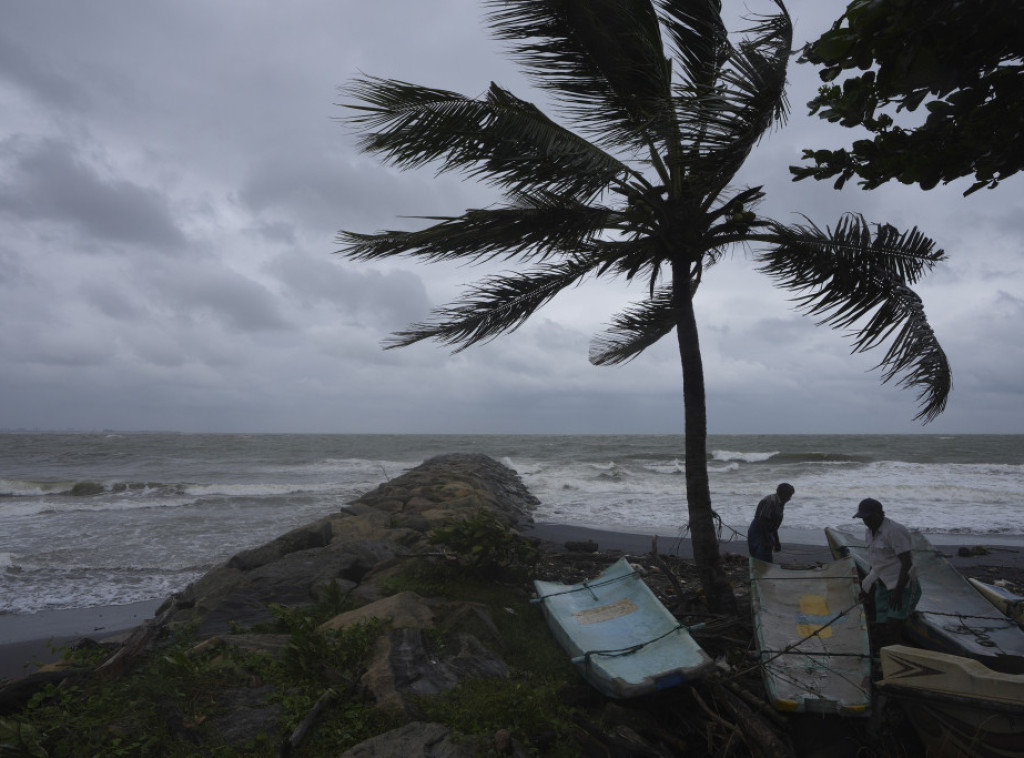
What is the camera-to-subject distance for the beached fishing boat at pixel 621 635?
4031mm

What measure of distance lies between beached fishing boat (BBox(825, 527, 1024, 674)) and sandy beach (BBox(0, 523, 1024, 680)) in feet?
9.68

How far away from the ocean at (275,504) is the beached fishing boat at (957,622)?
15.5 ft

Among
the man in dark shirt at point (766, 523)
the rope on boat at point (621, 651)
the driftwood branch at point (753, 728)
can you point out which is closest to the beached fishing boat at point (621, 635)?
the rope on boat at point (621, 651)

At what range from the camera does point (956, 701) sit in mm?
3449

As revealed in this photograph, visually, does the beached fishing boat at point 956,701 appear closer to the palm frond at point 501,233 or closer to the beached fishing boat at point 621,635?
the beached fishing boat at point 621,635

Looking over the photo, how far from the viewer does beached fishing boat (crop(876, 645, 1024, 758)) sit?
330 cm

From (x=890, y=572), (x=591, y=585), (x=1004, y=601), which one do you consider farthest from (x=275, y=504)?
(x=1004, y=601)

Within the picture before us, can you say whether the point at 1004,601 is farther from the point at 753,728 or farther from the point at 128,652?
the point at 128,652

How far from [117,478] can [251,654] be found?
1082 inches

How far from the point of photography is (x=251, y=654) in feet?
14.2

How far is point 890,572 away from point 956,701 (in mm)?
1774

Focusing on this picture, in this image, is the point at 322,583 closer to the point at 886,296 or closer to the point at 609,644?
the point at 609,644

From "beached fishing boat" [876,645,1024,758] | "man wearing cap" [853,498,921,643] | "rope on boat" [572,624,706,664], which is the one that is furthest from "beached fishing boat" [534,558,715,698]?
"man wearing cap" [853,498,921,643]

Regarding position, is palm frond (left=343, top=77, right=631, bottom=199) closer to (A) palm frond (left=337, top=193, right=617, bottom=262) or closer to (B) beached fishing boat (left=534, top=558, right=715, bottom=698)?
(A) palm frond (left=337, top=193, right=617, bottom=262)
